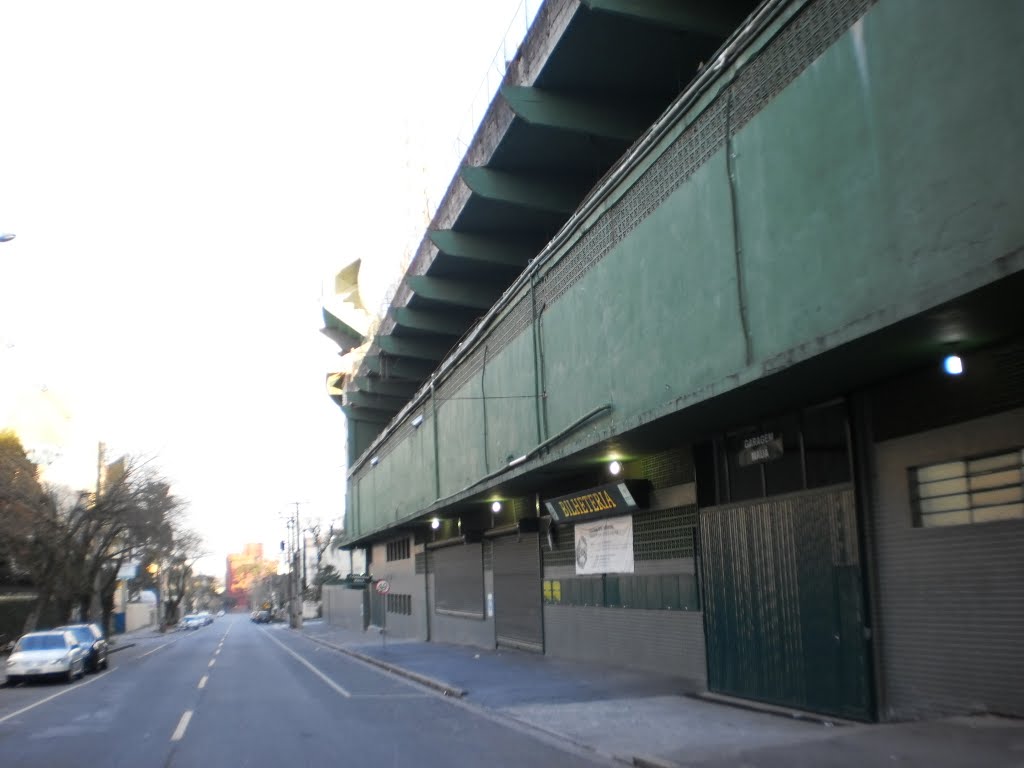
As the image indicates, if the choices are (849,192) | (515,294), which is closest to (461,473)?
(515,294)

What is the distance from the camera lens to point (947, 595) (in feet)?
34.2

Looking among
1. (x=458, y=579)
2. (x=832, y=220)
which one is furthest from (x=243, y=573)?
(x=832, y=220)

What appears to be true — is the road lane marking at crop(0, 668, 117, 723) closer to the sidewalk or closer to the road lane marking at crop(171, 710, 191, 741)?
the road lane marking at crop(171, 710, 191, 741)

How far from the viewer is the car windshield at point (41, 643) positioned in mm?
25672

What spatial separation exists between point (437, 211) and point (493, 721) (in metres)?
16.3

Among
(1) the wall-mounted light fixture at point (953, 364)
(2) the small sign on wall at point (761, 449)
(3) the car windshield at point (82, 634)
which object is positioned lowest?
(3) the car windshield at point (82, 634)

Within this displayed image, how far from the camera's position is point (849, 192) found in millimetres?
9781

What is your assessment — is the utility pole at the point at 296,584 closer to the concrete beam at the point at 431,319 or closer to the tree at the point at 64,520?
the tree at the point at 64,520

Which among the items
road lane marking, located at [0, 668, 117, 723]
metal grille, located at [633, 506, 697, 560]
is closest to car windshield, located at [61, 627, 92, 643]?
road lane marking, located at [0, 668, 117, 723]

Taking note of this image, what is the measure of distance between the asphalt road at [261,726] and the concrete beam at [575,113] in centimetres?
1128

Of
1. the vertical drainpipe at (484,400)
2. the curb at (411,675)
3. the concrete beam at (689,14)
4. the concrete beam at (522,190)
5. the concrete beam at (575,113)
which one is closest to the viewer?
the concrete beam at (689,14)

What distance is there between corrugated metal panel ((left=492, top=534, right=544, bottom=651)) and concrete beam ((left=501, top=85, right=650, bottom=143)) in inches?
426

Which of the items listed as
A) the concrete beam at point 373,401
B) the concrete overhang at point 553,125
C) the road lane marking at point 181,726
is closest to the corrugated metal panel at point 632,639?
the road lane marking at point 181,726

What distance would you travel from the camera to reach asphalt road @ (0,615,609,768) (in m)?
11.3
